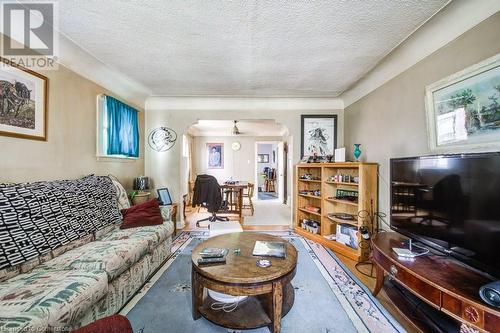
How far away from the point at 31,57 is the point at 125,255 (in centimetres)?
201

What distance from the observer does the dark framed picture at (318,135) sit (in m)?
3.98

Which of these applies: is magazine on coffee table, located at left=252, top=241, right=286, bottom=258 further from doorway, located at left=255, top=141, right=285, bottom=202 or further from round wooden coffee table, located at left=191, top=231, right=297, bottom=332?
doorway, located at left=255, top=141, right=285, bottom=202

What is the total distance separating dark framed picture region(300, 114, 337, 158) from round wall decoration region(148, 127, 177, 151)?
8.19ft

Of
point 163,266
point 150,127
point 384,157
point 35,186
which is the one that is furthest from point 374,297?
point 150,127

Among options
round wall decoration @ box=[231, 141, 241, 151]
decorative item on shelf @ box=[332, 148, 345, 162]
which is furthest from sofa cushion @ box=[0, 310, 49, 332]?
round wall decoration @ box=[231, 141, 241, 151]

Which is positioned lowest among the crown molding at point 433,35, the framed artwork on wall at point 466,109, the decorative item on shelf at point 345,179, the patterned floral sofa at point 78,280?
the patterned floral sofa at point 78,280

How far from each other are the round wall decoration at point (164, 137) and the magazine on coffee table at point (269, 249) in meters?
2.84

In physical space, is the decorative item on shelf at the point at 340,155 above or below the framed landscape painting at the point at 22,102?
below

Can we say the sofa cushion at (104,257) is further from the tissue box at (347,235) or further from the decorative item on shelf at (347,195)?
the decorative item on shelf at (347,195)

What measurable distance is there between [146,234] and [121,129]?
185 cm

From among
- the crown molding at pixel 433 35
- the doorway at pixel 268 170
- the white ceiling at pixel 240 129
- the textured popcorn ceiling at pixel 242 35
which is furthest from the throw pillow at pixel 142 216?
the doorway at pixel 268 170

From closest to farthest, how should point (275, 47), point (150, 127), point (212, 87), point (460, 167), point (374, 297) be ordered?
point (460, 167), point (374, 297), point (275, 47), point (212, 87), point (150, 127)

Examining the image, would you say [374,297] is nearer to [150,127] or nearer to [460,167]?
[460,167]

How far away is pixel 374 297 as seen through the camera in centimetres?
188
